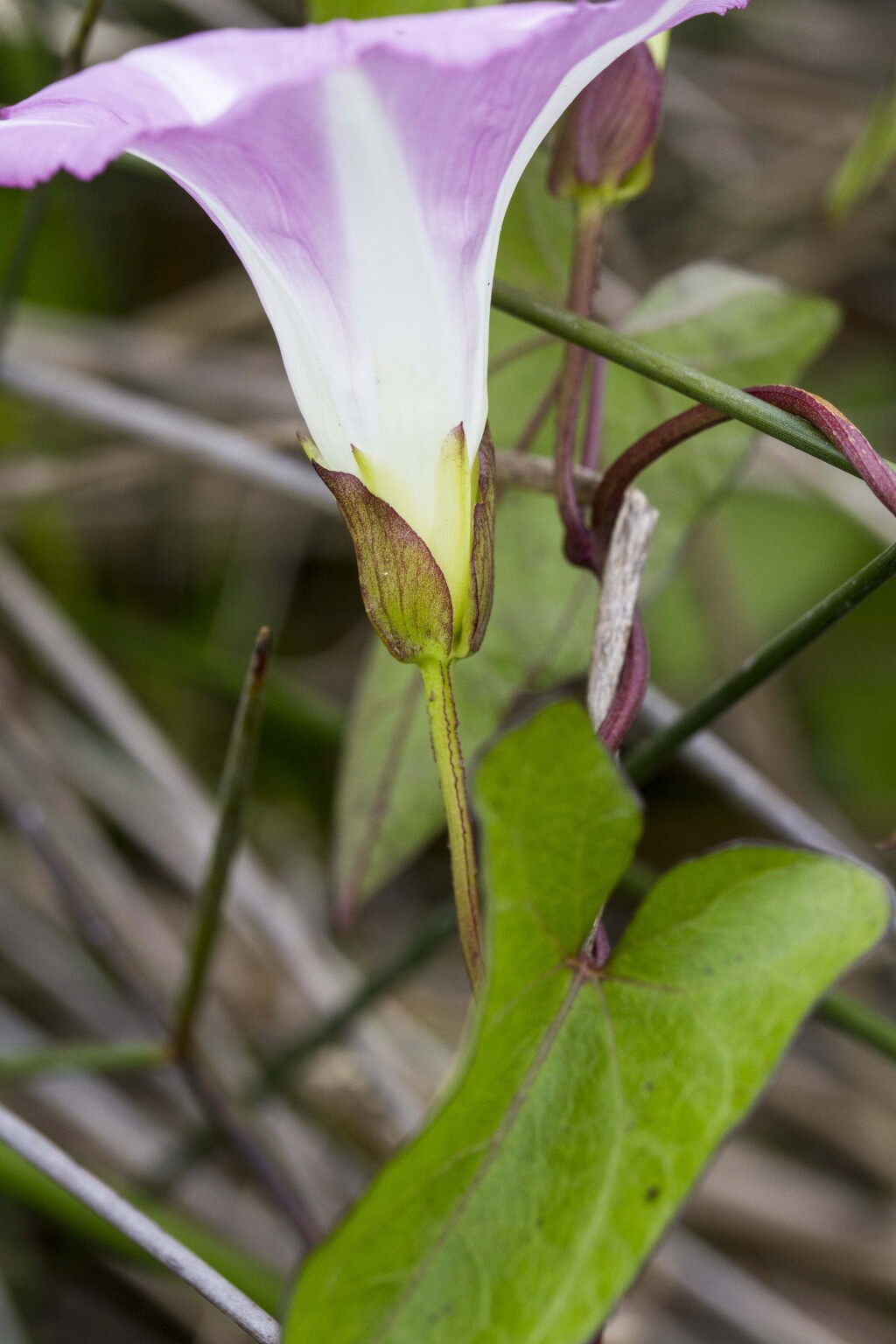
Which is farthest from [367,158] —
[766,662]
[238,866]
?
[238,866]

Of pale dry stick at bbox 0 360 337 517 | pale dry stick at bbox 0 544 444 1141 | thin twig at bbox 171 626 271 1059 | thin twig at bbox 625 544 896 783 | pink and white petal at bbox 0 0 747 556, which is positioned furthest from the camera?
pale dry stick at bbox 0 544 444 1141

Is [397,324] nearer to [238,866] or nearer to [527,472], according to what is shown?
[527,472]

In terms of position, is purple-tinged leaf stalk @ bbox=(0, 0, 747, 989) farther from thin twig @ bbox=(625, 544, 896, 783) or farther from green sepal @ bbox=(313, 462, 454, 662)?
thin twig @ bbox=(625, 544, 896, 783)

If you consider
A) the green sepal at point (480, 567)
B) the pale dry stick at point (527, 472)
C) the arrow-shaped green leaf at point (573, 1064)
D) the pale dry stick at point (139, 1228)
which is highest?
the pale dry stick at point (527, 472)

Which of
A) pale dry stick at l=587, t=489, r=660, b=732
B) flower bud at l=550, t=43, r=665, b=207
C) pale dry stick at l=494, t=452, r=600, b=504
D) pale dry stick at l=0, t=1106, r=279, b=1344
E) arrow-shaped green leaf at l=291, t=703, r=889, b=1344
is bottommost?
pale dry stick at l=0, t=1106, r=279, b=1344

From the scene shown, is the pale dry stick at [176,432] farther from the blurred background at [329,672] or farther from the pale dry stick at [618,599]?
the pale dry stick at [618,599]

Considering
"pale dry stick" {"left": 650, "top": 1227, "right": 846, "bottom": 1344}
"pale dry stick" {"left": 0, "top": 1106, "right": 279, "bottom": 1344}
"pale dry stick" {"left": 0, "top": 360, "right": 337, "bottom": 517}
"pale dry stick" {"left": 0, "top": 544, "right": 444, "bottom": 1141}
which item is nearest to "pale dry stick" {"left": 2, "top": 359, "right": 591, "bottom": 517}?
"pale dry stick" {"left": 0, "top": 360, "right": 337, "bottom": 517}

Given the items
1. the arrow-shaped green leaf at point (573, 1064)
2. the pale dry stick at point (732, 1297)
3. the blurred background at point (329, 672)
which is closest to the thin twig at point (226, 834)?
the blurred background at point (329, 672)
